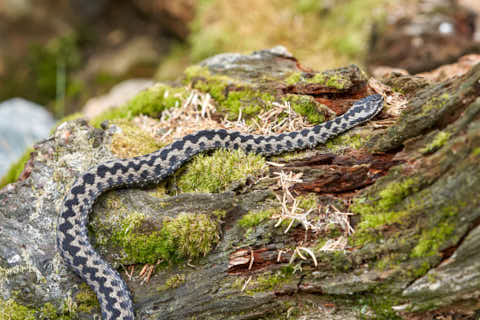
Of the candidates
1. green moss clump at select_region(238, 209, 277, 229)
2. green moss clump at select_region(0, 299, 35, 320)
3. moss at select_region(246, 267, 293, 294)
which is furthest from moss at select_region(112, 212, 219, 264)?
green moss clump at select_region(0, 299, 35, 320)

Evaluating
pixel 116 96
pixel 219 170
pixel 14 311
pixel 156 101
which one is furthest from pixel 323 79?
pixel 116 96

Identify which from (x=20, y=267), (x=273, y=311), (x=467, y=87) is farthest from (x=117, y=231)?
(x=467, y=87)

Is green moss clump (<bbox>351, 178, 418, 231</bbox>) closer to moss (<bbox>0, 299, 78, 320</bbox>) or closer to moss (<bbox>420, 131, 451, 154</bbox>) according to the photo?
moss (<bbox>420, 131, 451, 154</bbox>)

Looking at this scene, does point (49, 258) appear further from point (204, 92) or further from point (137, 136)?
point (204, 92)

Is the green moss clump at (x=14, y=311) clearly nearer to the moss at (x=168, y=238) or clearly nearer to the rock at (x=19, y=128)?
the moss at (x=168, y=238)

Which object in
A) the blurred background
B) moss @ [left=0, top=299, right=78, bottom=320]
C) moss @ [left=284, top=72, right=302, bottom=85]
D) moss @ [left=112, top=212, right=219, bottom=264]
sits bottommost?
moss @ [left=0, top=299, right=78, bottom=320]

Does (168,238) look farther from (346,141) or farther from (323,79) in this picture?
(323,79)

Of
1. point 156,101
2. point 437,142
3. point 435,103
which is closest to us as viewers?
point 437,142
